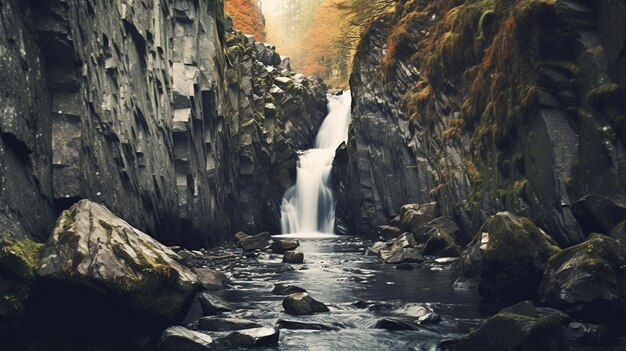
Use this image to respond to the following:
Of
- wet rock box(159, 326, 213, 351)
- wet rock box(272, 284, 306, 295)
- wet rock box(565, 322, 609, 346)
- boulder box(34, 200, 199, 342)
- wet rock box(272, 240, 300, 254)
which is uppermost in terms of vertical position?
boulder box(34, 200, 199, 342)

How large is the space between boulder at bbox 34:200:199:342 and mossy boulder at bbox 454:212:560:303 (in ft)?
23.5

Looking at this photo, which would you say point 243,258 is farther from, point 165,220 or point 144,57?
point 144,57

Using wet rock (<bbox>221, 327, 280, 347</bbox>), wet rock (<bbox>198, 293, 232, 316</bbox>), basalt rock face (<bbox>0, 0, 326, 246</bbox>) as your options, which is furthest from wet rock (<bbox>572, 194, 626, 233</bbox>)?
basalt rock face (<bbox>0, 0, 326, 246</bbox>)

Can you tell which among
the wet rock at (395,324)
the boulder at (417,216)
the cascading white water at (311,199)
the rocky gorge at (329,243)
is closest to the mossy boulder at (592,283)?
the rocky gorge at (329,243)

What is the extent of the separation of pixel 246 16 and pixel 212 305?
203ft

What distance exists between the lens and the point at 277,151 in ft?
140

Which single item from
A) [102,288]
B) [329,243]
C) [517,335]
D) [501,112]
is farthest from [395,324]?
[329,243]

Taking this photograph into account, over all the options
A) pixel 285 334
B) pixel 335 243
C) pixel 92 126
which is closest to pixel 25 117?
pixel 92 126

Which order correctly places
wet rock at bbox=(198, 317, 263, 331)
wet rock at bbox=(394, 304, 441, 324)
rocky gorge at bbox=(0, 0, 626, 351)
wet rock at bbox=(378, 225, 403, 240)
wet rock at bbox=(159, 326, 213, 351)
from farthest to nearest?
wet rock at bbox=(378, 225, 403, 240), wet rock at bbox=(394, 304, 441, 324), wet rock at bbox=(198, 317, 263, 331), rocky gorge at bbox=(0, 0, 626, 351), wet rock at bbox=(159, 326, 213, 351)

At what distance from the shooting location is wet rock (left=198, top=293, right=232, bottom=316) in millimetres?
11375

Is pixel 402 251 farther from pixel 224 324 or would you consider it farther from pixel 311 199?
pixel 311 199

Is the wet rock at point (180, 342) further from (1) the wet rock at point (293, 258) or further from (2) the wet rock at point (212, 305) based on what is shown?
(1) the wet rock at point (293, 258)

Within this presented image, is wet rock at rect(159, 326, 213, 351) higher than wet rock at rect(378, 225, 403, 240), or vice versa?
wet rock at rect(378, 225, 403, 240)

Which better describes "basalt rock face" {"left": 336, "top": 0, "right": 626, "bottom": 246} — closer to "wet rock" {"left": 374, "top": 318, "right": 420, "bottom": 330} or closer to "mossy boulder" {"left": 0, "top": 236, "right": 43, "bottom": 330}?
"wet rock" {"left": 374, "top": 318, "right": 420, "bottom": 330}
